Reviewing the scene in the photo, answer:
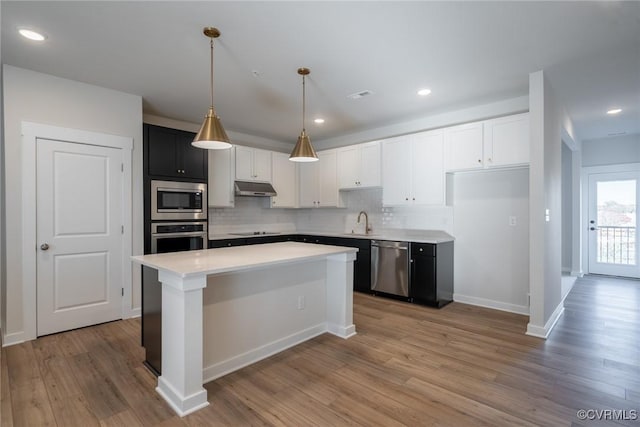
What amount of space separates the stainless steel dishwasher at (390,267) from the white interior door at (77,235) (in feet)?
10.8

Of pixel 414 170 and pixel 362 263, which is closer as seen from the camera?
pixel 414 170

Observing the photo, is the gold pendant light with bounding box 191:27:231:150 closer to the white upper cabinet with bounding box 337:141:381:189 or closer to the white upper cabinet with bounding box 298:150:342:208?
the white upper cabinet with bounding box 337:141:381:189

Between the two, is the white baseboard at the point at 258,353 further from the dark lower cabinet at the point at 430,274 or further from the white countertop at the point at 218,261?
the dark lower cabinet at the point at 430,274

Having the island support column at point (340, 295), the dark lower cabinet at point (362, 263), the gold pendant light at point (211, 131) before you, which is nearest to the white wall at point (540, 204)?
the island support column at point (340, 295)

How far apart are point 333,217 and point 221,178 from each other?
2182 mm

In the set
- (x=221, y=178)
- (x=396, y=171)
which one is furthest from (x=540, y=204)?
(x=221, y=178)

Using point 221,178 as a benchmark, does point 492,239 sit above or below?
below

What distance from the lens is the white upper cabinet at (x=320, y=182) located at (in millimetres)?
5609

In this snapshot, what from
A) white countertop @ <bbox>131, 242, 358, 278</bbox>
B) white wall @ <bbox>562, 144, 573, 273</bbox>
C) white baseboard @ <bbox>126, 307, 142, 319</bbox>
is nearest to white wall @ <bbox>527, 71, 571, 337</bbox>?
white countertop @ <bbox>131, 242, 358, 278</bbox>

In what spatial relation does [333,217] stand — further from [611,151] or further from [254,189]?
[611,151]

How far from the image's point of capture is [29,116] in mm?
3082

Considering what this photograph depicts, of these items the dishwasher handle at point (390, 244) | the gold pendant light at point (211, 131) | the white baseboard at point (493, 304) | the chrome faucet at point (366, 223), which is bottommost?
the white baseboard at point (493, 304)

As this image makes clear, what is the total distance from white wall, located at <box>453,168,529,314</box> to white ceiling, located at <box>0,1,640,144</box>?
107cm

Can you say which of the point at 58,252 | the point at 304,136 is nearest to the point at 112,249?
the point at 58,252
